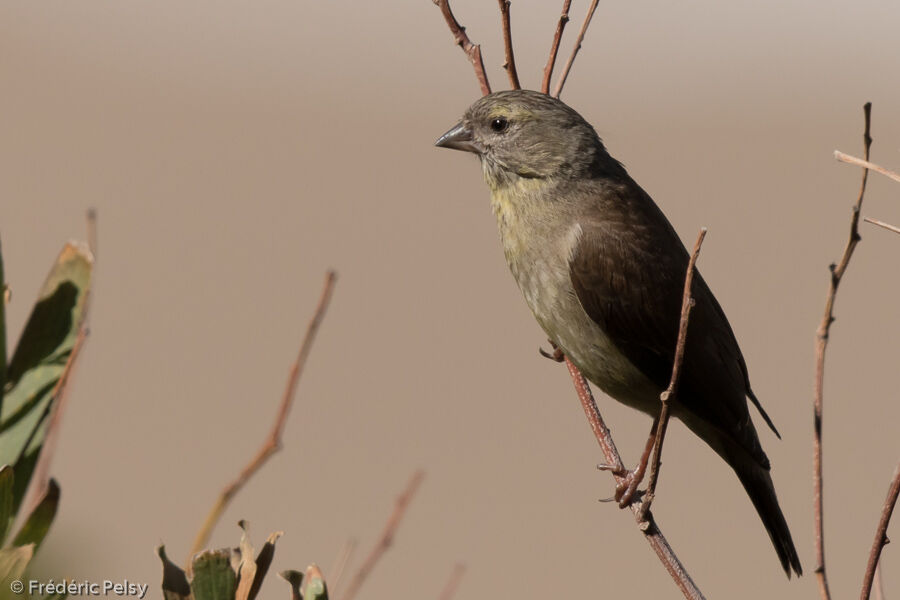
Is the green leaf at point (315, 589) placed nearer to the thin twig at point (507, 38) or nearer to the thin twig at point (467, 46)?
the thin twig at point (507, 38)

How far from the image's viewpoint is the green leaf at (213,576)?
167cm

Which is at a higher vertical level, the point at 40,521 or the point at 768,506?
the point at 40,521

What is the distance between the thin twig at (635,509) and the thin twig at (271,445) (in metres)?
0.93

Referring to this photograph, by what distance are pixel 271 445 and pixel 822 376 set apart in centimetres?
102

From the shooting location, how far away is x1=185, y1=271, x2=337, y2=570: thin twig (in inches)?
69.9

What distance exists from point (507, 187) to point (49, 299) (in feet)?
8.01

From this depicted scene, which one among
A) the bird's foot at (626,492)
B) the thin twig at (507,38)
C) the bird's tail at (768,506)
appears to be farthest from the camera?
the bird's tail at (768,506)

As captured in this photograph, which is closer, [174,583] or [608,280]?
[174,583]

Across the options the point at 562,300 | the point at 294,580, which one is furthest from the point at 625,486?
the point at 294,580

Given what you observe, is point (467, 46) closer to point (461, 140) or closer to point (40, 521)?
point (461, 140)

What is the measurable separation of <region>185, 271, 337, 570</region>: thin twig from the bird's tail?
2.39 metres

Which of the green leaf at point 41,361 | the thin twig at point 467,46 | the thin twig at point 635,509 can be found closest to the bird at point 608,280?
the thin twig at point 635,509

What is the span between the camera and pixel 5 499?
1.68 metres

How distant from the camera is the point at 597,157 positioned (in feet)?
14.0
